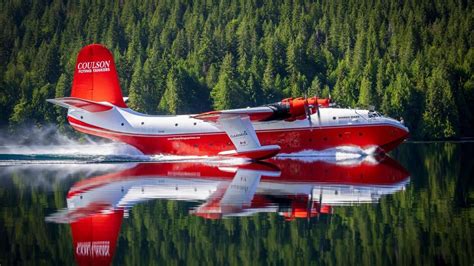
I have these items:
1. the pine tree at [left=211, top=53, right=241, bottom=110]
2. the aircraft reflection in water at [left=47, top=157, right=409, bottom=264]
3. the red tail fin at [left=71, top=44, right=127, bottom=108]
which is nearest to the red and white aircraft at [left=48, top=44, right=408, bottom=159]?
the red tail fin at [left=71, top=44, right=127, bottom=108]

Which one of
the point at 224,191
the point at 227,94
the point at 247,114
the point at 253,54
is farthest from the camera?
the point at 253,54

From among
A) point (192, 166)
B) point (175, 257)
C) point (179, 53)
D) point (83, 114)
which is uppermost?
point (179, 53)

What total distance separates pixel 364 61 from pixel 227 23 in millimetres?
43333

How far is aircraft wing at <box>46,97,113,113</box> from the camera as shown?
143 feet

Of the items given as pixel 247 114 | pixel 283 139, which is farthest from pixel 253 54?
pixel 247 114

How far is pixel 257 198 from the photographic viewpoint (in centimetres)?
2647

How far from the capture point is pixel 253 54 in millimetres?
117875

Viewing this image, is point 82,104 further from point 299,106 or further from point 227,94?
point 227,94

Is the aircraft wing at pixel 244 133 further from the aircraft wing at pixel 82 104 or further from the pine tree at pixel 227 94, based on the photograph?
the pine tree at pixel 227 94

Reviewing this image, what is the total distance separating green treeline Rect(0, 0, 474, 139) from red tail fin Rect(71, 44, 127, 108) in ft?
153

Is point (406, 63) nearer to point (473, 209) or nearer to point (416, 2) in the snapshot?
A: point (416, 2)

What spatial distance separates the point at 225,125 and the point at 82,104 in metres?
8.66

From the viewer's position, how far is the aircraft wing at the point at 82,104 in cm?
4354

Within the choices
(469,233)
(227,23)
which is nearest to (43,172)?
(469,233)
